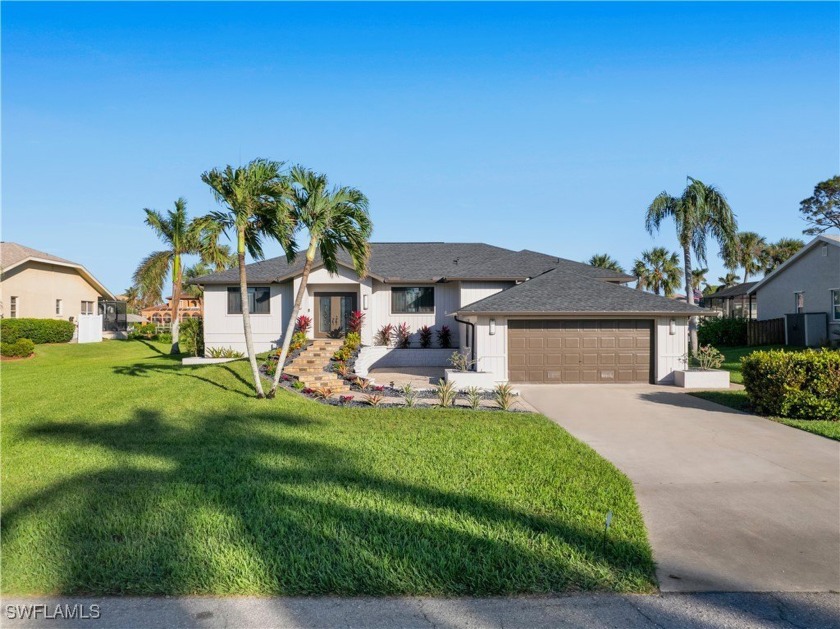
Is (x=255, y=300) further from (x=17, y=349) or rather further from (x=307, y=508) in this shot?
(x=307, y=508)

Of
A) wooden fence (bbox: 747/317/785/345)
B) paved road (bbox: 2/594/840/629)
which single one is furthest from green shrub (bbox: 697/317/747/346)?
paved road (bbox: 2/594/840/629)

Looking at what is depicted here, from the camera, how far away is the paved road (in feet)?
12.2

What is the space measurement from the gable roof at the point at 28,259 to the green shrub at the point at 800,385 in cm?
3348

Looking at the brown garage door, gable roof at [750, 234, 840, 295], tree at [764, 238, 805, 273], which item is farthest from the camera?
tree at [764, 238, 805, 273]

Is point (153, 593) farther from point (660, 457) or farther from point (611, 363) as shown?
point (611, 363)

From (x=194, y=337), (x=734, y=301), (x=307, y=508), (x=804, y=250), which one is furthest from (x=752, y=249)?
(x=307, y=508)

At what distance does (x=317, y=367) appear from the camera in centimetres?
1711

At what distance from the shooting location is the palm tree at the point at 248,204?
38.4ft

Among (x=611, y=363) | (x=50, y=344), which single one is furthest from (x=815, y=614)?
(x=50, y=344)

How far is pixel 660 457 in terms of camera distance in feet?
27.5

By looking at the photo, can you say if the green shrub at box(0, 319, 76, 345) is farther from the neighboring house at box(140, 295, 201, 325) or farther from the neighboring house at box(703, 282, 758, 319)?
the neighboring house at box(703, 282, 758, 319)

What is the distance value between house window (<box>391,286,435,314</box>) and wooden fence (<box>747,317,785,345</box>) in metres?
18.2

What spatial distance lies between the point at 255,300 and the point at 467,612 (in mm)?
19980

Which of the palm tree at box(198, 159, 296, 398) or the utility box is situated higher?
the palm tree at box(198, 159, 296, 398)
